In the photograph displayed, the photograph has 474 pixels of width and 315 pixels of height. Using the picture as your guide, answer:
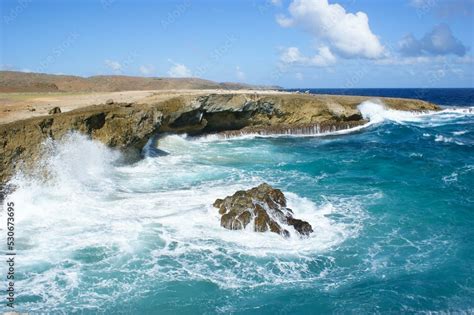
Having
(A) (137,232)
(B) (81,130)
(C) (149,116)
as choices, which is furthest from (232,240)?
(C) (149,116)

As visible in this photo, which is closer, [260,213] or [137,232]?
[137,232]

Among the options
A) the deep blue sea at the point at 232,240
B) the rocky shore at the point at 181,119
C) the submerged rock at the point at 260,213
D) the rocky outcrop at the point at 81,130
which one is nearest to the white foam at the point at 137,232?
the deep blue sea at the point at 232,240

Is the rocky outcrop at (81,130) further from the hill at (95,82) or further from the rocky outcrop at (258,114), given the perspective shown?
the hill at (95,82)

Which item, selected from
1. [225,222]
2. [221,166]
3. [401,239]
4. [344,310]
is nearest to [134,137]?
[221,166]

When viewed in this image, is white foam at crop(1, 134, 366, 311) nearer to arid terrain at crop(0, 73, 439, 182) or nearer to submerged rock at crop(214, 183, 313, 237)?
submerged rock at crop(214, 183, 313, 237)

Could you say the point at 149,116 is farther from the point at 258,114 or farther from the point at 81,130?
the point at 258,114

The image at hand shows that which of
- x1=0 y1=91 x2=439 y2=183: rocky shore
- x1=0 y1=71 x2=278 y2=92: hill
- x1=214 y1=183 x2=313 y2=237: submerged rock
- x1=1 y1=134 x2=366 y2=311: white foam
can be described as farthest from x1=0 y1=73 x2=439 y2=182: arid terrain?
x1=0 y1=71 x2=278 y2=92: hill
